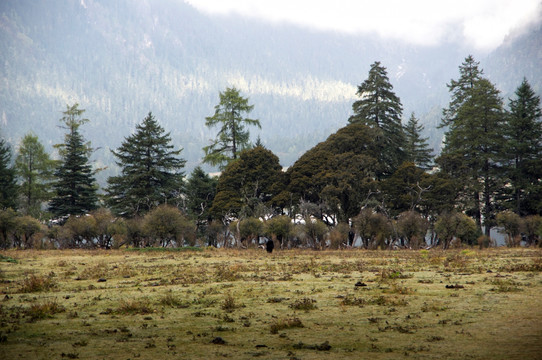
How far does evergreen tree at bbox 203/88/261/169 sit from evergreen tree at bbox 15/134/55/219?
84.5ft

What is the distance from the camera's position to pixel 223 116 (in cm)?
7275

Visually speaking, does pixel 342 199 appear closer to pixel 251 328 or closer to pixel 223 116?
pixel 223 116

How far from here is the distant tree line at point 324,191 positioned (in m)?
52.0

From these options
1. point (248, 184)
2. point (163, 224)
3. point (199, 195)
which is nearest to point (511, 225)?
point (248, 184)

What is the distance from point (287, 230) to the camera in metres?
52.0

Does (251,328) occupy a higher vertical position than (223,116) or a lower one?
lower

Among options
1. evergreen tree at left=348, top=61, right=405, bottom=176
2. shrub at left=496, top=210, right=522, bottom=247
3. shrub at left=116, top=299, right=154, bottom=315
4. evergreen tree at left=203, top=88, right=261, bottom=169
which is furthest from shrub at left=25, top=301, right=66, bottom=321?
evergreen tree at left=203, top=88, right=261, bottom=169

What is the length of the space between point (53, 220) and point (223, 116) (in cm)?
2882

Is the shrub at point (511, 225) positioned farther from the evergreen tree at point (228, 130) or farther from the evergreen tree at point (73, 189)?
the evergreen tree at point (73, 189)

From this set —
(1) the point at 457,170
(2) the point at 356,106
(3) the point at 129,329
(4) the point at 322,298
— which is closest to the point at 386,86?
(2) the point at 356,106

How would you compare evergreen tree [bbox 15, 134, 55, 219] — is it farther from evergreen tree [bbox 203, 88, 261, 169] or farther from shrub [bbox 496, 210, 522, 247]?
shrub [bbox 496, 210, 522, 247]

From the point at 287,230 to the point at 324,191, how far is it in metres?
6.76

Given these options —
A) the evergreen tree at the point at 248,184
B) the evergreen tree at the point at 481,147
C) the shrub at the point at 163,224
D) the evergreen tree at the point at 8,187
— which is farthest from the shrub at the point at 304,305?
the evergreen tree at the point at 8,187

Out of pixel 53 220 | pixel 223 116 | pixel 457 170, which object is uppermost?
pixel 223 116
